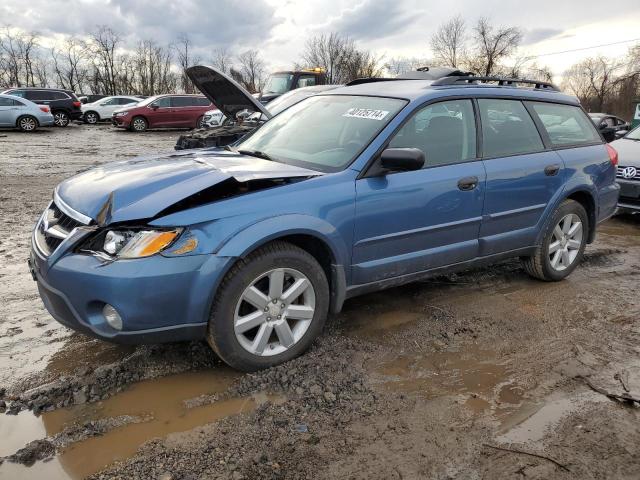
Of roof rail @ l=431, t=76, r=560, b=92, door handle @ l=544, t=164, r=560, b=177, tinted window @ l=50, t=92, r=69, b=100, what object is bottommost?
door handle @ l=544, t=164, r=560, b=177

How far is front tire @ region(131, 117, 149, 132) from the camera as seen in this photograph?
21375 millimetres

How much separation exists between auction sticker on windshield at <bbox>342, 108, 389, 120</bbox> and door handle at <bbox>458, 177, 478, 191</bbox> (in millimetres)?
729

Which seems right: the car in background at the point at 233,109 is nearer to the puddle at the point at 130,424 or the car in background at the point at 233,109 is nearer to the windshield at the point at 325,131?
the windshield at the point at 325,131

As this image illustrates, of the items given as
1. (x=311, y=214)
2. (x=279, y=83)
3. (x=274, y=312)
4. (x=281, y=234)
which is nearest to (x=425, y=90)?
(x=311, y=214)

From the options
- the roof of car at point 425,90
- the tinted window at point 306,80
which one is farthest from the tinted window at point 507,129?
the tinted window at point 306,80

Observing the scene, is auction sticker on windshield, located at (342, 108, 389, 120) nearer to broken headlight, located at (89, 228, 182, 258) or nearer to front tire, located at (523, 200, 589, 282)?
broken headlight, located at (89, 228, 182, 258)

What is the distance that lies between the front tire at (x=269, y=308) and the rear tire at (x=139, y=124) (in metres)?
20.4

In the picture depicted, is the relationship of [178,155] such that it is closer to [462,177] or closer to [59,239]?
[59,239]

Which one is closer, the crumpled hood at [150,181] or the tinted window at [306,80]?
the crumpled hood at [150,181]

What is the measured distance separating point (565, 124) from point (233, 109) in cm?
415

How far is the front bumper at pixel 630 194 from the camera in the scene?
7.22 metres

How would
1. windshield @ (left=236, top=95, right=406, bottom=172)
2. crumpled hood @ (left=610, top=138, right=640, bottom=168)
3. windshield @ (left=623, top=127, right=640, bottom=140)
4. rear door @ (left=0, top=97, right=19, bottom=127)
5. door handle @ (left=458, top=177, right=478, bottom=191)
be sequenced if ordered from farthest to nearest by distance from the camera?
rear door @ (left=0, top=97, right=19, bottom=127), windshield @ (left=623, top=127, right=640, bottom=140), crumpled hood @ (left=610, top=138, right=640, bottom=168), door handle @ (left=458, top=177, right=478, bottom=191), windshield @ (left=236, top=95, right=406, bottom=172)

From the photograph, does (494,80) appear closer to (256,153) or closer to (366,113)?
(366,113)

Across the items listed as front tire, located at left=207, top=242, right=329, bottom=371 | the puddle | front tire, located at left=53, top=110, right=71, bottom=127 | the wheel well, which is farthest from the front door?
front tire, located at left=53, top=110, right=71, bottom=127
